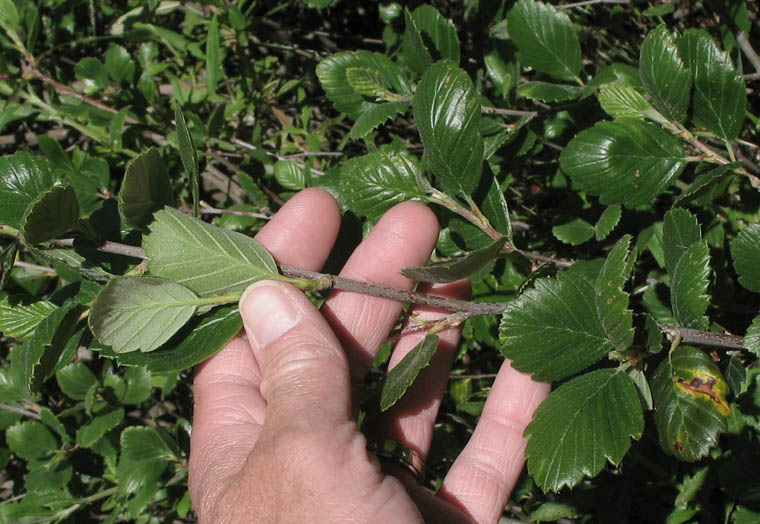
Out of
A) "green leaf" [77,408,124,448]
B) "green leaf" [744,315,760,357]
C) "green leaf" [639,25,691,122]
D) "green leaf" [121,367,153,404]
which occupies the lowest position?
"green leaf" [77,408,124,448]

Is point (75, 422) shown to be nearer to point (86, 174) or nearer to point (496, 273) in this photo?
point (86, 174)

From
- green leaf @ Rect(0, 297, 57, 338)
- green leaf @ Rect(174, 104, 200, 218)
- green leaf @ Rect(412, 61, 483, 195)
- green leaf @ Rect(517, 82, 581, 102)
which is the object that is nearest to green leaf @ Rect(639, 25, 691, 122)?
green leaf @ Rect(517, 82, 581, 102)

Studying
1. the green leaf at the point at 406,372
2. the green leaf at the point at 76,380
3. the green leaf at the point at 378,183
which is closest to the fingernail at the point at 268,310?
the green leaf at the point at 406,372

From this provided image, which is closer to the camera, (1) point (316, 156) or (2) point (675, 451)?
(2) point (675, 451)

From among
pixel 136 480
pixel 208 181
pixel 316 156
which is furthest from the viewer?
pixel 208 181

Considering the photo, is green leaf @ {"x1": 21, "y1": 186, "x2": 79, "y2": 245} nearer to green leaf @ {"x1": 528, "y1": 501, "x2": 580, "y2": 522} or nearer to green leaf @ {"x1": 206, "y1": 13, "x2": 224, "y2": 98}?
green leaf @ {"x1": 206, "y1": 13, "x2": 224, "y2": 98}

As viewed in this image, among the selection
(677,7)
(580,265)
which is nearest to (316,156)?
(580,265)

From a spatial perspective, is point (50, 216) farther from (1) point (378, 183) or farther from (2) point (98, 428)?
(2) point (98, 428)

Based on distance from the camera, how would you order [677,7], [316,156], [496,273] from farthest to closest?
[316,156] → [677,7] → [496,273]
